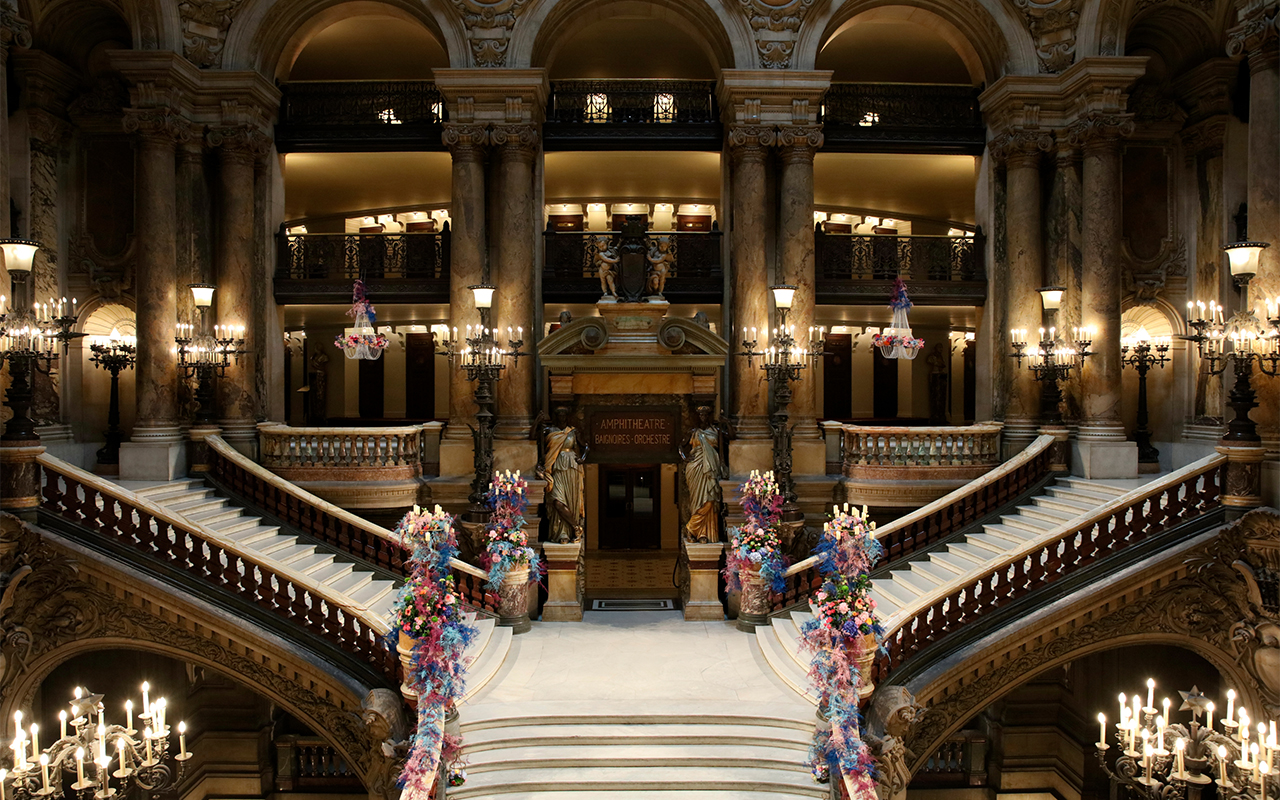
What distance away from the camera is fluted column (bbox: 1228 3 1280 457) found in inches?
400

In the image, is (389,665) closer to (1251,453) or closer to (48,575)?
(48,575)

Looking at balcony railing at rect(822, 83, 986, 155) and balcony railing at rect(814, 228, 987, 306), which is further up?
balcony railing at rect(822, 83, 986, 155)

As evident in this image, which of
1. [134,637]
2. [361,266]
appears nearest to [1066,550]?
[134,637]

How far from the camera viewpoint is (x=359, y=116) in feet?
52.3

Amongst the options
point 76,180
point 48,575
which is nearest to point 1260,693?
point 48,575

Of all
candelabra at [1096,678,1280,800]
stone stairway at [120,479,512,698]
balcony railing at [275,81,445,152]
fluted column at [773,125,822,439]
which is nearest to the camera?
candelabra at [1096,678,1280,800]

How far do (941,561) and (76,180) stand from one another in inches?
652

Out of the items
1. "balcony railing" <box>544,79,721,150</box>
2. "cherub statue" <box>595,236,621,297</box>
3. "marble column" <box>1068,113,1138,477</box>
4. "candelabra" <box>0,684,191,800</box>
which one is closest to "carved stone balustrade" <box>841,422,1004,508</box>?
"marble column" <box>1068,113,1138,477</box>

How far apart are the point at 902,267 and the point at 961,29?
4.51 m

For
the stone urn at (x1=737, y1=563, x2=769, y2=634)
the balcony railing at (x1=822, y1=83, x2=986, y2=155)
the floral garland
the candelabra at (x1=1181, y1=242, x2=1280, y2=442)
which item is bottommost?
the stone urn at (x1=737, y1=563, x2=769, y2=634)

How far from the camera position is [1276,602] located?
8938 mm

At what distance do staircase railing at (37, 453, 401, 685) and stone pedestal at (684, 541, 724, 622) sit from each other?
15.6ft

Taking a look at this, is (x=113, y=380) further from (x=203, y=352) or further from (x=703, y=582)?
(x=703, y=582)

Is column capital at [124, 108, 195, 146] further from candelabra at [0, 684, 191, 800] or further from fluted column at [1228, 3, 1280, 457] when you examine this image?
fluted column at [1228, 3, 1280, 457]
